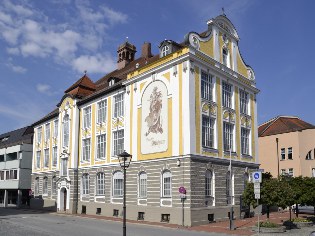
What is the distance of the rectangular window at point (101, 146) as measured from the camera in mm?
38594

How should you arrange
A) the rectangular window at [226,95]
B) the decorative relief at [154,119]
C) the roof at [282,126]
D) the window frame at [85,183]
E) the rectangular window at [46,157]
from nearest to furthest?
the decorative relief at [154,119], the rectangular window at [226,95], the window frame at [85,183], the rectangular window at [46,157], the roof at [282,126]

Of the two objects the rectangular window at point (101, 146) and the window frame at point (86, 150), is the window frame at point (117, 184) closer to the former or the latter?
the rectangular window at point (101, 146)

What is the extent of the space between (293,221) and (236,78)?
1422 cm

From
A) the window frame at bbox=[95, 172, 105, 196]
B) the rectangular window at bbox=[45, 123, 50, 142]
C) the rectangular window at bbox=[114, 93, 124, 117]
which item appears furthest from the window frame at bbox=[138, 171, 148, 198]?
the rectangular window at bbox=[45, 123, 50, 142]

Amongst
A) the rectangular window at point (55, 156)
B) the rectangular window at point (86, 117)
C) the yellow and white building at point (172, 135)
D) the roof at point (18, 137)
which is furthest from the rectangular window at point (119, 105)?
the roof at point (18, 137)

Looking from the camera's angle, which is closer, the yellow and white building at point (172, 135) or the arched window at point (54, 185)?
the yellow and white building at point (172, 135)

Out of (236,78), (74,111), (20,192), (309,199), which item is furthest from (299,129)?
(20,192)

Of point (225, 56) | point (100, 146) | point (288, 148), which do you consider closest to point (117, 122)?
point (100, 146)

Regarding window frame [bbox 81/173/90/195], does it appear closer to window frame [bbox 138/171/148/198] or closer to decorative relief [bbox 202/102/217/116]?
window frame [bbox 138/171/148/198]

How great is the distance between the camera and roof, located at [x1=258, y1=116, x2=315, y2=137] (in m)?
50.2

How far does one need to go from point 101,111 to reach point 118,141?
4.99 m

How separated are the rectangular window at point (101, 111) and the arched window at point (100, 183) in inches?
218

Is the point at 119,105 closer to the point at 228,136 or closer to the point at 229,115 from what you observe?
the point at 229,115

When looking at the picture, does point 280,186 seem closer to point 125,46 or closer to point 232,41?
point 232,41
